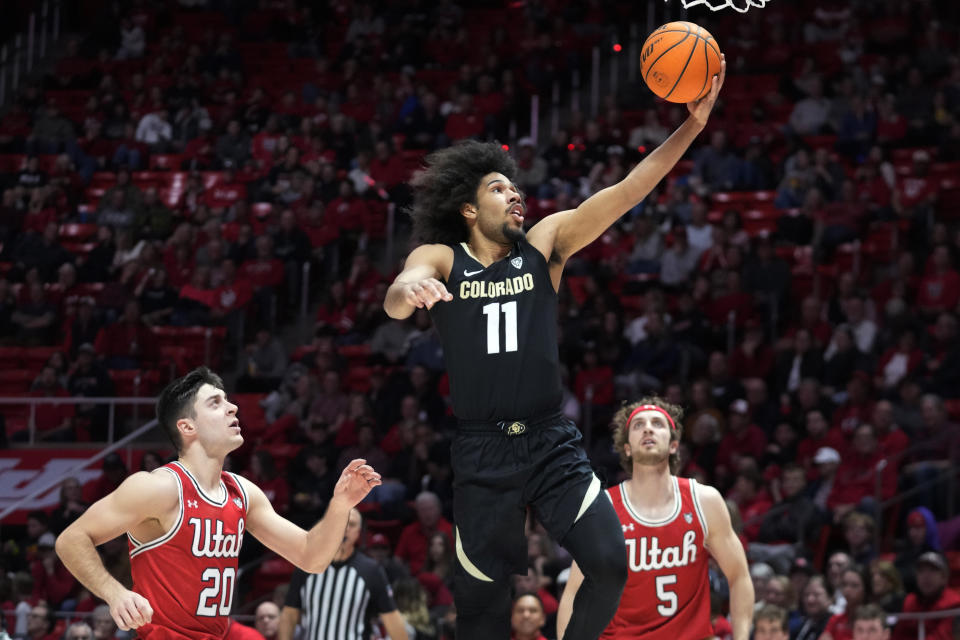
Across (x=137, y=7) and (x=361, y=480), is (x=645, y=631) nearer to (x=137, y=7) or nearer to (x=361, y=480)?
(x=361, y=480)

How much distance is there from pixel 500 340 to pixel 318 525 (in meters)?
1.24

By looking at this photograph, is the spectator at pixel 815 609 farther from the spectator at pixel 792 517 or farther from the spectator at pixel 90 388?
the spectator at pixel 90 388

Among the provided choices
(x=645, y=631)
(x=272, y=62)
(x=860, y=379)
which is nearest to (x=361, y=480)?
(x=645, y=631)

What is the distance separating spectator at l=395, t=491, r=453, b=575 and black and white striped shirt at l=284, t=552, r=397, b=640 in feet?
9.63

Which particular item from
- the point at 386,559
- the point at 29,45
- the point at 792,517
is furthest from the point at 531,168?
the point at 29,45

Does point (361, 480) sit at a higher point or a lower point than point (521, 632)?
higher

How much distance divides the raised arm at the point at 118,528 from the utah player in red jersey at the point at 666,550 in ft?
6.40

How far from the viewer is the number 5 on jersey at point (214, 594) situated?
5594mm

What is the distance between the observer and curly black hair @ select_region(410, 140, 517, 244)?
224 inches

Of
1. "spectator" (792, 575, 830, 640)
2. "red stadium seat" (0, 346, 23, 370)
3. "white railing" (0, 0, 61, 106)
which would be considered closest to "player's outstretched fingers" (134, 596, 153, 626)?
"spectator" (792, 575, 830, 640)

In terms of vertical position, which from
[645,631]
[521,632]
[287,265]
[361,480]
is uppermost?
[287,265]

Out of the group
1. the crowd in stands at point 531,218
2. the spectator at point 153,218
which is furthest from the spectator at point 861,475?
the spectator at point 153,218

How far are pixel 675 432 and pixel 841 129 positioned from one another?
10.2m

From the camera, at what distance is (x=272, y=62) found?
20891mm
